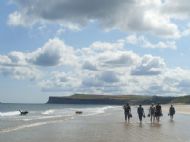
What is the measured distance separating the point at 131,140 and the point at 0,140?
770 cm

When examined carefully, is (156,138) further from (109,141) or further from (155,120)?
(155,120)

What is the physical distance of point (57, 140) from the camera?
1025 inches

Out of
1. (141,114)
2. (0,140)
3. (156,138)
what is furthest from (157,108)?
(0,140)

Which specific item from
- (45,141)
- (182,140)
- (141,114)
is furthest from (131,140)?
(141,114)

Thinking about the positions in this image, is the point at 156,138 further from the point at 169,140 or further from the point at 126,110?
the point at 126,110

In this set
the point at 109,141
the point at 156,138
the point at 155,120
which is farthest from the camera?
the point at 155,120

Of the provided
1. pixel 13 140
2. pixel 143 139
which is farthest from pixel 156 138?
pixel 13 140

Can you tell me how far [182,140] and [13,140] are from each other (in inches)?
378

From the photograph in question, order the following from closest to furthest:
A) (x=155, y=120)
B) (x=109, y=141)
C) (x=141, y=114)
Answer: (x=109, y=141) < (x=141, y=114) < (x=155, y=120)

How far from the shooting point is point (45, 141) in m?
25.5

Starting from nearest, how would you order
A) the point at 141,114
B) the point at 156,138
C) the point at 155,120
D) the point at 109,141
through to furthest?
the point at 109,141 < the point at 156,138 < the point at 141,114 < the point at 155,120

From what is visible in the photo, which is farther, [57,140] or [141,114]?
[141,114]

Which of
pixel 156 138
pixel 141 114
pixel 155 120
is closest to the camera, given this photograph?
pixel 156 138

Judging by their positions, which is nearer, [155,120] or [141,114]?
[141,114]
